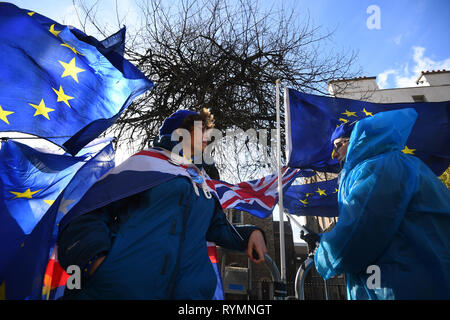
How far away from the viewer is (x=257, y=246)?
1.44 metres

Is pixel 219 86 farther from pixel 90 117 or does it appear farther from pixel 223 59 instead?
pixel 90 117

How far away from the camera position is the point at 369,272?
145 centimetres

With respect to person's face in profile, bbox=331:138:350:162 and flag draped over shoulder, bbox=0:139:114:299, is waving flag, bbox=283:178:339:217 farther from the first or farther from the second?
flag draped over shoulder, bbox=0:139:114:299

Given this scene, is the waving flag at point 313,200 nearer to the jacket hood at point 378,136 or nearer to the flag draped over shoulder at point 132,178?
the jacket hood at point 378,136

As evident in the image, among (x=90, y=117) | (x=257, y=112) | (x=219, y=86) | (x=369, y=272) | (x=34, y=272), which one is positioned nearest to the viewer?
(x=369, y=272)

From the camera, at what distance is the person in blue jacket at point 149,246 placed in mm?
1053

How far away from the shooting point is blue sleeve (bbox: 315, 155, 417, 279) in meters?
1.42

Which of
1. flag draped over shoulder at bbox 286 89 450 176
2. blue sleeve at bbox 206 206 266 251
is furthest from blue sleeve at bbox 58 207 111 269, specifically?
flag draped over shoulder at bbox 286 89 450 176

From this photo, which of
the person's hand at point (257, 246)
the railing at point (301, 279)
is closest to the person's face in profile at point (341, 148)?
the railing at point (301, 279)

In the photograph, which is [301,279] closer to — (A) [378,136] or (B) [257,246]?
(B) [257,246]

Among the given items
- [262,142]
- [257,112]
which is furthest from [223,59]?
[262,142]

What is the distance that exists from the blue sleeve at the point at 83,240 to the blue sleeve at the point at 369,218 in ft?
4.03

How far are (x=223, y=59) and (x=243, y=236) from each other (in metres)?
5.63

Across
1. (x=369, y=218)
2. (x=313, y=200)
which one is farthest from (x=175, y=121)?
(x=313, y=200)
